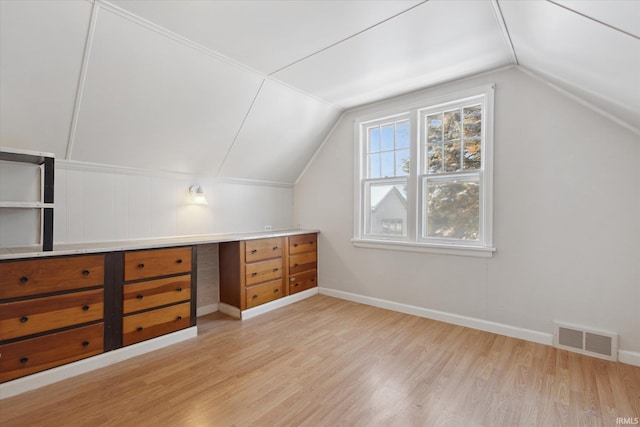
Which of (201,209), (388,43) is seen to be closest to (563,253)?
(388,43)

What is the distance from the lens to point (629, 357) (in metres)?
2.18

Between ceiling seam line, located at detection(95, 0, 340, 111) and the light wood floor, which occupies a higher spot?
ceiling seam line, located at detection(95, 0, 340, 111)

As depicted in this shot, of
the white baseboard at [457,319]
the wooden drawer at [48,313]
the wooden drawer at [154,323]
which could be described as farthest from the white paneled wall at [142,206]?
the white baseboard at [457,319]

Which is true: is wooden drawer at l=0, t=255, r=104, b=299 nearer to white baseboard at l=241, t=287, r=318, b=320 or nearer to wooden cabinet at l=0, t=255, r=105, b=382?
wooden cabinet at l=0, t=255, r=105, b=382

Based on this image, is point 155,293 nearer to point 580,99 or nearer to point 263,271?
point 263,271

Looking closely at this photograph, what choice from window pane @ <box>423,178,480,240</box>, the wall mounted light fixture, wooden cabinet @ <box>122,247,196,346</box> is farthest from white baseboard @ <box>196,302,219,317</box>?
window pane @ <box>423,178,480,240</box>

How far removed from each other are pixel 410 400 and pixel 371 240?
1981mm

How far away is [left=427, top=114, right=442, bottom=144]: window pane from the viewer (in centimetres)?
314

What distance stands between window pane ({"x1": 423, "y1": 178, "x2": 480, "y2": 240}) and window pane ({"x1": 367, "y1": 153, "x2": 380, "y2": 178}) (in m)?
0.67

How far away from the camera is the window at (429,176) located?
288cm

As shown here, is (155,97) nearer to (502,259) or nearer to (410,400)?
(410,400)

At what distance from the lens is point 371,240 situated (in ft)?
11.8

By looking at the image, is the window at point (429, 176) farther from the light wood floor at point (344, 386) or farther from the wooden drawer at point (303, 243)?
the light wood floor at point (344, 386)

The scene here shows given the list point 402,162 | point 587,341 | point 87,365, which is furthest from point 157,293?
point 587,341
